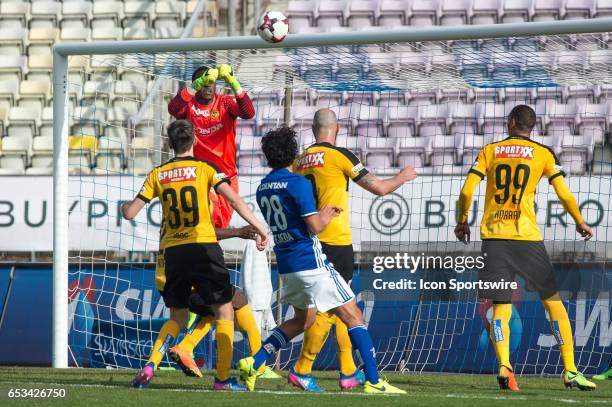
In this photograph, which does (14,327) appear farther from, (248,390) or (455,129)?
(455,129)

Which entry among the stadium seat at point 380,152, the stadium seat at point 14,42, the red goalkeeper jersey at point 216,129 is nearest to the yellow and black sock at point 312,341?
the red goalkeeper jersey at point 216,129

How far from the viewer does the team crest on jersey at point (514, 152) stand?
7773 mm

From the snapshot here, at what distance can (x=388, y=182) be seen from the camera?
738cm

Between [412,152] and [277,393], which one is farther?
[412,152]

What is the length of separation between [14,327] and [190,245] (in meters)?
4.54

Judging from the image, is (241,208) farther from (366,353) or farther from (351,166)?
(366,353)

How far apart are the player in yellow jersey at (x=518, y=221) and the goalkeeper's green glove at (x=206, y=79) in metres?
2.15

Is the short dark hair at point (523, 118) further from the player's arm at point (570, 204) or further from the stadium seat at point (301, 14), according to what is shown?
the stadium seat at point (301, 14)

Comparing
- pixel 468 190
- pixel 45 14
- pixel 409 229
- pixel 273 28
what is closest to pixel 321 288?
pixel 468 190

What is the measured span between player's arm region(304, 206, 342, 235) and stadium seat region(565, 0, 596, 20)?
391 inches

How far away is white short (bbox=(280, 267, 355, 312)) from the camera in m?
6.97

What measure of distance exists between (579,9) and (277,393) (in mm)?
10468

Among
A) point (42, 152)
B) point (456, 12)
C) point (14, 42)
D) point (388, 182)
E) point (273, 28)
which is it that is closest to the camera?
point (388, 182)

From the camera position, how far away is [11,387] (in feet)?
24.6
